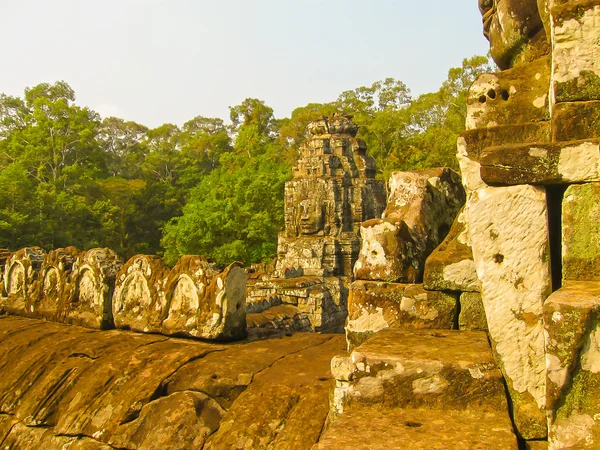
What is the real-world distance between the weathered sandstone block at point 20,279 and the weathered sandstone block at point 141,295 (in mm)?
1592

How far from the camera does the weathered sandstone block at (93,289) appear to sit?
4719mm

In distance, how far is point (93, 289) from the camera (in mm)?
4879

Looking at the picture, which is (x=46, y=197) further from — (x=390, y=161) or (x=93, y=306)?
(x=93, y=306)

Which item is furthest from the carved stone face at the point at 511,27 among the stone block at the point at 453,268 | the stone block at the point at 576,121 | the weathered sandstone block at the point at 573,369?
the weathered sandstone block at the point at 573,369

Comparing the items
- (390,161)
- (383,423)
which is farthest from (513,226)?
(390,161)

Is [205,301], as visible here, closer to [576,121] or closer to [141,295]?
[141,295]

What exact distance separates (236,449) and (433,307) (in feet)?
3.67

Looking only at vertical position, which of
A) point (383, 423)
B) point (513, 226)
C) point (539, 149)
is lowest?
point (383, 423)

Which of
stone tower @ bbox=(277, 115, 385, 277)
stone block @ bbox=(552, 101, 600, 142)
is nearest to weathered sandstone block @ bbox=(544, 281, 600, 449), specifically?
stone block @ bbox=(552, 101, 600, 142)

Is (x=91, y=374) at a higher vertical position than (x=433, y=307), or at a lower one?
lower

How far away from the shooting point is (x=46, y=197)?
94.7 feet

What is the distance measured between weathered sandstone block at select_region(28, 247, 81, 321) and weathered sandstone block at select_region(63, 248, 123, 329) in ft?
0.44

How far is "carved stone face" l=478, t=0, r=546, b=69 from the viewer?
9.30ft

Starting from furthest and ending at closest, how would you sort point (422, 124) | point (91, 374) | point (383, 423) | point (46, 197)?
point (422, 124) < point (46, 197) < point (91, 374) < point (383, 423)
